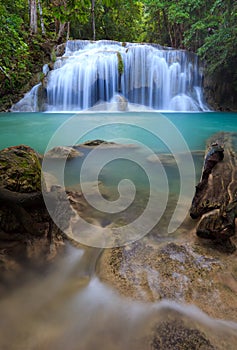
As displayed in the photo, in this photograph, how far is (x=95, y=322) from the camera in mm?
1229

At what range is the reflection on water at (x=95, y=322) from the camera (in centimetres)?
111

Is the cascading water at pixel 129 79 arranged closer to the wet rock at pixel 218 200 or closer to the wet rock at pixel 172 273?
the wet rock at pixel 218 200

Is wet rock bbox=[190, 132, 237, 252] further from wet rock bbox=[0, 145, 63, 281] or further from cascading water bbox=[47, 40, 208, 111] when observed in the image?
cascading water bbox=[47, 40, 208, 111]

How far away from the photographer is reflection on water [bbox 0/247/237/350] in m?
1.11

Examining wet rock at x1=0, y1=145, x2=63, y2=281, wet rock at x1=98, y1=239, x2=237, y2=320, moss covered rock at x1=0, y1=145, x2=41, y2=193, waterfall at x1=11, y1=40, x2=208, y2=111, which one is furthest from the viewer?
waterfall at x1=11, y1=40, x2=208, y2=111

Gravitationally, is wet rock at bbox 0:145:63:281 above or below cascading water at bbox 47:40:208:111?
below

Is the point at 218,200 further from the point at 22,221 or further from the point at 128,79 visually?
the point at 128,79

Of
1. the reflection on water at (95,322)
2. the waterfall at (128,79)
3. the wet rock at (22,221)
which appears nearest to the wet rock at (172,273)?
the reflection on water at (95,322)

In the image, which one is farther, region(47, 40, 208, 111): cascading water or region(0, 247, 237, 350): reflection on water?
region(47, 40, 208, 111): cascading water

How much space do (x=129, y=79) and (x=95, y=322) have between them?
1487 cm

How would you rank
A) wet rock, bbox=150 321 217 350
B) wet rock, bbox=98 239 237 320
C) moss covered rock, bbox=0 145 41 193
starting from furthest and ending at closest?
moss covered rock, bbox=0 145 41 193 < wet rock, bbox=98 239 237 320 < wet rock, bbox=150 321 217 350

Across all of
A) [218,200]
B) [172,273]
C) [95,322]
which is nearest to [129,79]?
[218,200]

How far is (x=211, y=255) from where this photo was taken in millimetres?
1680

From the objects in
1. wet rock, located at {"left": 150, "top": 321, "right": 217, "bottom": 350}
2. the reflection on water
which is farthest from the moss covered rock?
wet rock, located at {"left": 150, "top": 321, "right": 217, "bottom": 350}
